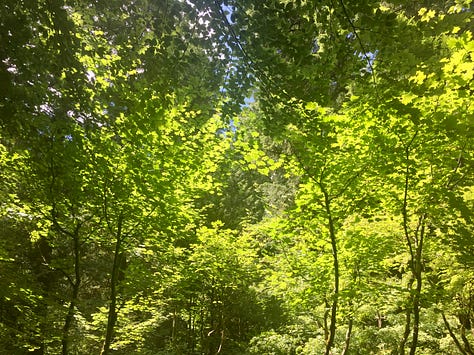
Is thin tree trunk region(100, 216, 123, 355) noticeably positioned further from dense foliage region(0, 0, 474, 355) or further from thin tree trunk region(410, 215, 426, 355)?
thin tree trunk region(410, 215, 426, 355)

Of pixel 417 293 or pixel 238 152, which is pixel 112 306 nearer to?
pixel 238 152

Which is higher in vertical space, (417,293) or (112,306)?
(112,306)

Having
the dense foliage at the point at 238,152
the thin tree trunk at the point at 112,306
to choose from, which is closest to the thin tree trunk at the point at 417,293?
the dense foliage at the point at 238,152

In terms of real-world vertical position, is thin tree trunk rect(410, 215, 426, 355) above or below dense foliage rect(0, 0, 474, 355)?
below

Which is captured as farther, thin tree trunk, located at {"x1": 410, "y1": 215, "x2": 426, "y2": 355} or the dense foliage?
thin tree trunk, located at {"x1": 410, "y1": 215, "x2": 426, "y2": 355}

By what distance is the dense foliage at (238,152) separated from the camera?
291 cm

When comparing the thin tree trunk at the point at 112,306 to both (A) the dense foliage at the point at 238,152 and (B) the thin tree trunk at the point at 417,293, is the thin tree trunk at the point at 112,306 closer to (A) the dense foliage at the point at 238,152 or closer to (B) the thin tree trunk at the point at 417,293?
(A) the dense foliage at the point at 238,152

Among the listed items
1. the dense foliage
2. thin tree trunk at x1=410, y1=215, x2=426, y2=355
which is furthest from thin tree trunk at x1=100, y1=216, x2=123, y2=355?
thin tree trunk at x1=410, y1=215, x2=426, y2=355

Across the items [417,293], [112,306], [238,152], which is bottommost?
[417,293]

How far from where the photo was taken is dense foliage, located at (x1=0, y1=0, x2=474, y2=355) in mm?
2911

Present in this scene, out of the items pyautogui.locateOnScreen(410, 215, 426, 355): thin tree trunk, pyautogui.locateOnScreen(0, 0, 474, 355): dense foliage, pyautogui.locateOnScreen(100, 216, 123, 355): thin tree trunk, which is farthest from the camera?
pyautogui.locateOnScreen(100, 216, 123, 355): thin tree trunk

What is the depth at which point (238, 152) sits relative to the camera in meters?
7.10

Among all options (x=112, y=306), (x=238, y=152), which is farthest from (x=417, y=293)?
(x=112, y=306)

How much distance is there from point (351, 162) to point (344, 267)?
2.92m
